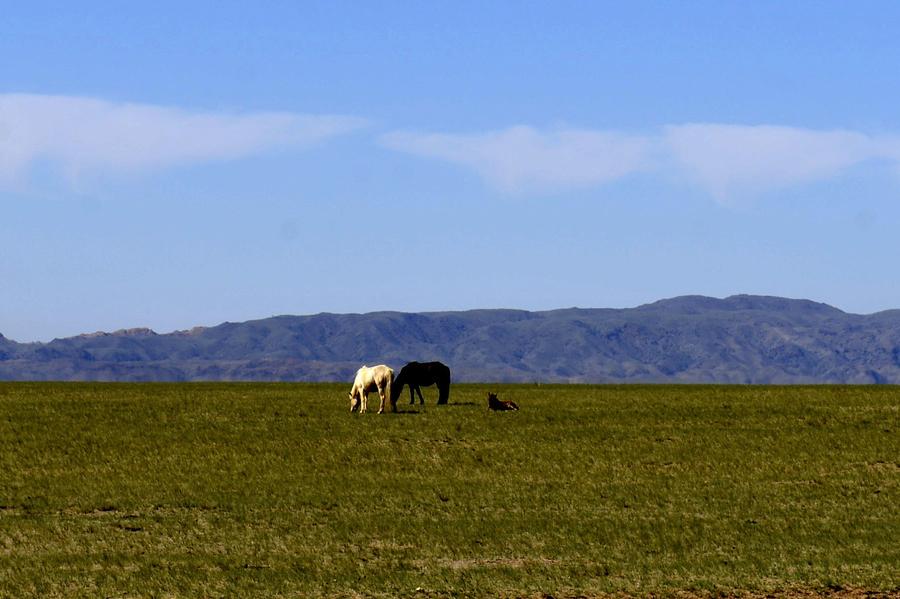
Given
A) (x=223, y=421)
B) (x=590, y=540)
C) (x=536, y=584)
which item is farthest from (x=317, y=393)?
(x=536, y=584)

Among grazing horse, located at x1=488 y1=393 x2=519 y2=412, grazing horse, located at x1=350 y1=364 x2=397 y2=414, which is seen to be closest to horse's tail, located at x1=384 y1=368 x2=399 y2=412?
grazing horse, located at x1=350 y1=364 x2=397 y2=414

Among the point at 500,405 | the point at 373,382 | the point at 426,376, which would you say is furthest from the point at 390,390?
the point at 500,405

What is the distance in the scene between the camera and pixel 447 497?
3069cm

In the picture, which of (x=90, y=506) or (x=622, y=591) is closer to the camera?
(x=622, y=591)

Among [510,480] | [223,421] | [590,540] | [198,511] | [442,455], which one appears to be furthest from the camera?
[223,421]

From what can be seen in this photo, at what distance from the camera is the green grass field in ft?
69.3

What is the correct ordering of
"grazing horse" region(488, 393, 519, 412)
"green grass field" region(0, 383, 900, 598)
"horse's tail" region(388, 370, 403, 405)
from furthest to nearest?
1. "horse's tail" region(388, 370, 403, 405)
2. "grazing horse" region(488, 393, 519, 412)
3. "green grass field" region(0, 383, 900, 598)

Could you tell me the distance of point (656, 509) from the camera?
95.0 feet

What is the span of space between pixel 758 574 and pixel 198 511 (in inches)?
519

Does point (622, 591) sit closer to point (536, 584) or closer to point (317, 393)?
point (536, 584)

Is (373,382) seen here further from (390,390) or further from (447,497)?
(447,497)

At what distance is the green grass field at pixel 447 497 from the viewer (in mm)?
21109

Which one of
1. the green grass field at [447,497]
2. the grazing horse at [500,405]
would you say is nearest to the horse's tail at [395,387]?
the green grass field at [447,497]

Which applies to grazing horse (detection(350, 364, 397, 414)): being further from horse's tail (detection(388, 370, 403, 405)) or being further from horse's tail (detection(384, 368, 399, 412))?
horse's tail (detection(388, 370, 403, 405))
